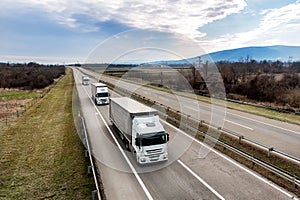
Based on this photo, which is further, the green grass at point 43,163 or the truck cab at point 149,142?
the truck cab at point 149,142

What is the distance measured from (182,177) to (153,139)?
2.67 metres

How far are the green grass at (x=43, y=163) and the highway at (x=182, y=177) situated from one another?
1340 millimetres

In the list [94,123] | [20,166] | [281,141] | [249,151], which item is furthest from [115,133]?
[281,141]

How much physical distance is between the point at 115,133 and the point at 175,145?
236 inches

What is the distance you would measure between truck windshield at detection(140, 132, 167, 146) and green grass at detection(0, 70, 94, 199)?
3592 mm

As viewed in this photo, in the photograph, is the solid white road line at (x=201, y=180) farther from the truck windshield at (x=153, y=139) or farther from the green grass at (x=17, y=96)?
the green grass at (x=17, y=96)

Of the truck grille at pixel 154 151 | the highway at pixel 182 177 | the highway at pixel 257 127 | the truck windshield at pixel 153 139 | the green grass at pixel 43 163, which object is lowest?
the green grass at pixel 43 163

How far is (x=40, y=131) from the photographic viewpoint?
2373cm

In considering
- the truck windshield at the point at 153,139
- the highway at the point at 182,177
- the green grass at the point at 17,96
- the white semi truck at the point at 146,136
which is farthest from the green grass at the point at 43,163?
the green grass at the point at 17,96

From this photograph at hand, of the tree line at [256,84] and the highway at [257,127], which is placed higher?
the tree line at [256,84]

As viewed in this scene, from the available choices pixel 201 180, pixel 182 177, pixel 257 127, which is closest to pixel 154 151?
pixel 182 177

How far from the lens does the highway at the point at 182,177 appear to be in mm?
11000

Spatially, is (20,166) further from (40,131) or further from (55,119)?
(55,119)

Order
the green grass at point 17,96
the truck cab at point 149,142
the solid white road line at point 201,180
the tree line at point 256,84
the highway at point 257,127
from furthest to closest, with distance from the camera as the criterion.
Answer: the green grass at point 17,96
the tree line at point 256,84
the highway at point 257,127
the truck cab at point 149,142
the solid white road line at point 201,180
